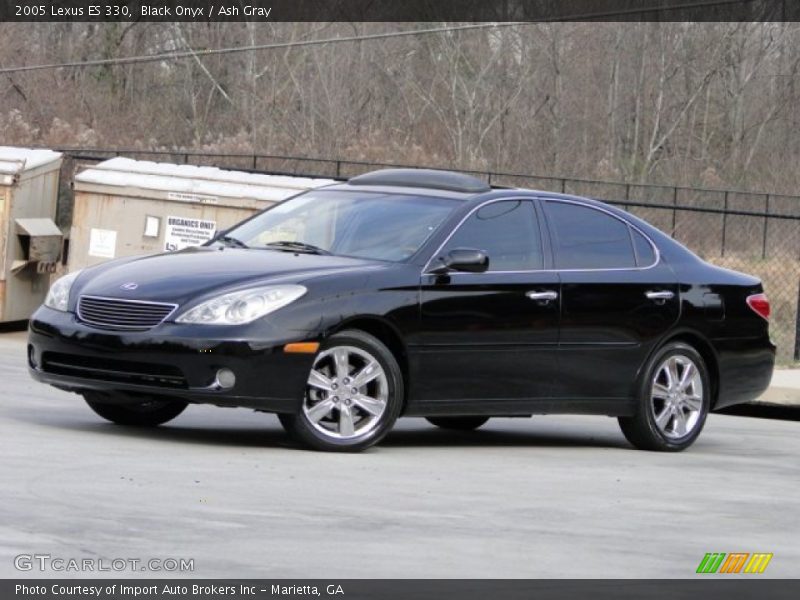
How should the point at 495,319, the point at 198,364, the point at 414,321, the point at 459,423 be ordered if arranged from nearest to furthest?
the point at 198,364
the point at 414,321
the point at 495,319
the point at 459,423

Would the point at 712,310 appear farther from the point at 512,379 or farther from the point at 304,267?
the point at 304,267

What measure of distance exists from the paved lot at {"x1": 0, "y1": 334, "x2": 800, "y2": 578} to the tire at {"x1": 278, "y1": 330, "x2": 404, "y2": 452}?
0.15 m

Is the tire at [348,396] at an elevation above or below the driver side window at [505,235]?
below

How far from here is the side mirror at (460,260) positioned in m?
10.3

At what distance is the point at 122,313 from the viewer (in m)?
9.73

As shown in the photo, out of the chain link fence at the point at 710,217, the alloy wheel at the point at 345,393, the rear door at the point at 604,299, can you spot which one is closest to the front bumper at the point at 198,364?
the alloy wheel at the point at 345,393

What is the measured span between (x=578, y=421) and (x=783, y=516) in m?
4.96

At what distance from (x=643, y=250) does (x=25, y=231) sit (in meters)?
9.13

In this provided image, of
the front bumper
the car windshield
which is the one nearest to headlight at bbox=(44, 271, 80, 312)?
the front bumper

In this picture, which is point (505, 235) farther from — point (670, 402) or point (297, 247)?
point (670, 402)

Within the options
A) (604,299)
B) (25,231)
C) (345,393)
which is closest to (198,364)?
(345,393)

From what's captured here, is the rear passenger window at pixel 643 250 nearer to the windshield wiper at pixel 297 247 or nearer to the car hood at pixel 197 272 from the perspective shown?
the car hood at pixel 197 272
